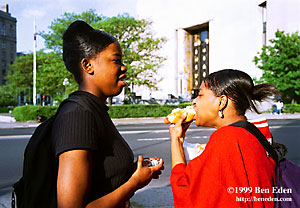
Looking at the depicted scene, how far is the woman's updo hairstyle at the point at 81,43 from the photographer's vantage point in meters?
1.57

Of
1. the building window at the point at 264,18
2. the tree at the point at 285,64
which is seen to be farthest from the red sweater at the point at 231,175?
the building window at the point at 264,18

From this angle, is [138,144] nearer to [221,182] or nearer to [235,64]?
[221,182]

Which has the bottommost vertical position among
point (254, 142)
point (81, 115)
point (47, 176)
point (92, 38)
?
point (47, 176)

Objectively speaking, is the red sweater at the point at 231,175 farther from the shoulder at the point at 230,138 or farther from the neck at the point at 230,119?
the neck at the point at 230,119

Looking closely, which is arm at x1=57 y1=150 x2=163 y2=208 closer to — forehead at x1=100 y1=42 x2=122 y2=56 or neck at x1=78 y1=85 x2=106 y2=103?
neck at x1=78 y1=85 x2=106 y2=103

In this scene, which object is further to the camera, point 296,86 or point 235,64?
point 235,64

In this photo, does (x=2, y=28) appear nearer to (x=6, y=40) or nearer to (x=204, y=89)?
(x=6, y=40)

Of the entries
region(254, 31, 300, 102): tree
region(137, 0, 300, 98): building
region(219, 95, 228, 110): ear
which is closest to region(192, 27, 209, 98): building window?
region(137, 0, 300, 98): building

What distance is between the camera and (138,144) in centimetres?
1009

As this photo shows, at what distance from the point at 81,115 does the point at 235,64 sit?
41073mm

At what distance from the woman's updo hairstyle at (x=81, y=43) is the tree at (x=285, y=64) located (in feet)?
98.8

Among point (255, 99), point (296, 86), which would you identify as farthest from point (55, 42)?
point (255, 99)

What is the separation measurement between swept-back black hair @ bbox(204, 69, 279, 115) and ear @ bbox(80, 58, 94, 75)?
864mm

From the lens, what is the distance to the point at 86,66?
1611mm
